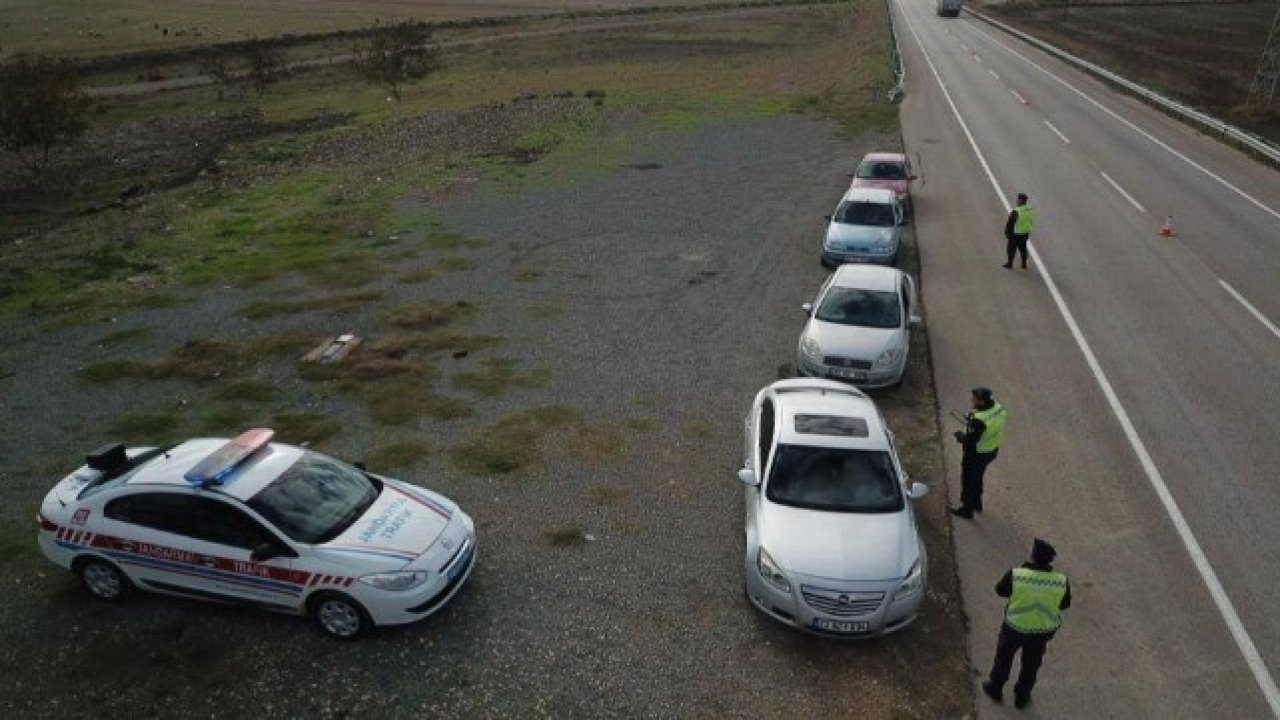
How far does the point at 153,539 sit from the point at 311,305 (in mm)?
9239

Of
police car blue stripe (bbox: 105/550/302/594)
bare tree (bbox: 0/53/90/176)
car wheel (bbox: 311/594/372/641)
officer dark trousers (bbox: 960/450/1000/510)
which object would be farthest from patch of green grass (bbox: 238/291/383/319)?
bare tree (bbox: 0/53/90/176)

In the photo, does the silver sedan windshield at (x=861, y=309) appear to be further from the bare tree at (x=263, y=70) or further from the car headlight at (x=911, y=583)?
the bare tree at (x=263, y=70)

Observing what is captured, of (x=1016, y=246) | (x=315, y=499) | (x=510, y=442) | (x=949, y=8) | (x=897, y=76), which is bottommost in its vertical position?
(x=510, y=442)

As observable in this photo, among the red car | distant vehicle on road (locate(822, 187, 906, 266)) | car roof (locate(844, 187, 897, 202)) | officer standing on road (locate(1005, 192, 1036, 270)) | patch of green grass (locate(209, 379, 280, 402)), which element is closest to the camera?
patch of green grass (locate(209, 379, 280, 402))

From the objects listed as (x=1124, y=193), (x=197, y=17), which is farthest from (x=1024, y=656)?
(x=197, y=17)

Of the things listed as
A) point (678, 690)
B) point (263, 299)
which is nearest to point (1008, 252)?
point (678, 690)

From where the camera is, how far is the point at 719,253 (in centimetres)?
2019

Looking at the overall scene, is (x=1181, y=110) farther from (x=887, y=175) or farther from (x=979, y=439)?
(x=979, y=439)

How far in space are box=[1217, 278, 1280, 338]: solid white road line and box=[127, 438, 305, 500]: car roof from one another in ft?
54.4

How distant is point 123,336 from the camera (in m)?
16.2

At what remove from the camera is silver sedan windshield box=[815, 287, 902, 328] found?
14.0 meters

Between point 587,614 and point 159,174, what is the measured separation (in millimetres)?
27961

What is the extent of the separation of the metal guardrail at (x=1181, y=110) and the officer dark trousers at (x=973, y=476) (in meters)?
24.5

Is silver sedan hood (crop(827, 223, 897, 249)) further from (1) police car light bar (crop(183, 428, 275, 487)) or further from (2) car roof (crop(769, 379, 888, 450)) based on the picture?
(1) police car light bar (crop(183, 428, 275, 487))
